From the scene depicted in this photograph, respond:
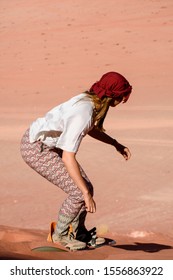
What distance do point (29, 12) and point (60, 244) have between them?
33706mm

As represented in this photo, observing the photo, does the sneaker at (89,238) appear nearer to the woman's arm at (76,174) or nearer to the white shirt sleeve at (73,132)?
the woman's arm at (76,174)

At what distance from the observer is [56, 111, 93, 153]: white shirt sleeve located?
5.77 meters

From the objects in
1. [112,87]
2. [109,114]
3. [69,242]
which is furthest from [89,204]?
[109,114]

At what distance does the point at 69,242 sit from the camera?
6375 mm

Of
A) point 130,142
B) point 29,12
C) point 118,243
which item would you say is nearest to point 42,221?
point 118,243

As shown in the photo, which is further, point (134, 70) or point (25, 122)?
point (134, 70)

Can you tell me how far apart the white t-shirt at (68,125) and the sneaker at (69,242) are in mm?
705

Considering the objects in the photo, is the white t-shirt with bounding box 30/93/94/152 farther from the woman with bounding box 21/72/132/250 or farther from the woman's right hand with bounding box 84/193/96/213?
A: the woman's right hand with bounding box 84/193/96/213

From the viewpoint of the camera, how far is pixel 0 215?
9148 mm

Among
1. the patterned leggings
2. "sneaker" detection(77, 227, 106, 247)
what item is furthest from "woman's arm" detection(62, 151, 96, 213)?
"sneaker" detection(77, 227, 106, 247)

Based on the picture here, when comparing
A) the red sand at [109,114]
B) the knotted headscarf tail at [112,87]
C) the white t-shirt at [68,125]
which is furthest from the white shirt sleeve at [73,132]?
the red sand at [109,114]

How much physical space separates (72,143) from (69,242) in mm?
933

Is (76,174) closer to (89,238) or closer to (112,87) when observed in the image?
(112,87)

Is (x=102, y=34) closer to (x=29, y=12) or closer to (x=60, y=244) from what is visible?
(x=29, y=12)
